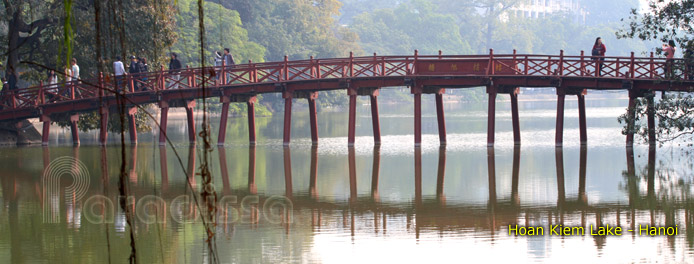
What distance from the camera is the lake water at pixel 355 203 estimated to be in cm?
1355

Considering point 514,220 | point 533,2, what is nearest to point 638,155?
point 514,220

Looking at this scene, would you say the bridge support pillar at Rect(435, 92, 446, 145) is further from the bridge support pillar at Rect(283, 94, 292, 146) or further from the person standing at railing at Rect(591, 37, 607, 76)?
the person standing at railing at Rect(591, 37, 607, 76)

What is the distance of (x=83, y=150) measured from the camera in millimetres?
30734

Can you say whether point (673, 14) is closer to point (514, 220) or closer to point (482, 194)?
point (482, 194)

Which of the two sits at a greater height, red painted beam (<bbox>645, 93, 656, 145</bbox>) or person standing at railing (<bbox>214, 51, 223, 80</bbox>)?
person standing at railing (<bbox>214, 51, 223, 80</bbox>)

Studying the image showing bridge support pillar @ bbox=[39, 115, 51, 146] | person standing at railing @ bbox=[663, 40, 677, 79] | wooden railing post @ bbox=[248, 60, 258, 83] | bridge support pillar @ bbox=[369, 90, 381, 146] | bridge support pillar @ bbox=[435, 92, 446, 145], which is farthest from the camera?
bridge support pillar @ bbox=[369, 90, 381, 146]

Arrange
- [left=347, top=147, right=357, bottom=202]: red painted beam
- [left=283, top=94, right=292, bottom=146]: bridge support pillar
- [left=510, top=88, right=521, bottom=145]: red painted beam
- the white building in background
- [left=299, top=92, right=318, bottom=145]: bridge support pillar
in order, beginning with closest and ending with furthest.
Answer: [left=347, top=147, right=357, bottom=202]: red painted beam, [left=510, top=88, right=521, bottom=145]: red painted beam, [left=283, top=94, right=292, bottom=146]: bridge support pillar, [left=299, top=92, right=318, bottom=145]: bridge support pillar, the white building in background

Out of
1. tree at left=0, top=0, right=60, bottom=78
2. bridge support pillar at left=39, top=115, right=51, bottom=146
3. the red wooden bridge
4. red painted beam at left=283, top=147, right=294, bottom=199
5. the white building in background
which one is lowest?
red painted beam at left=283, top=147, right=294, bottom=199

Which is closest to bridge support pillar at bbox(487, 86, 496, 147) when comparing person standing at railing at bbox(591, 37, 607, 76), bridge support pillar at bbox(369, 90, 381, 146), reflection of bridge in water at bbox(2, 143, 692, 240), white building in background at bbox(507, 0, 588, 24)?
person standing at railing at bbox(591, 37, 607, 76)

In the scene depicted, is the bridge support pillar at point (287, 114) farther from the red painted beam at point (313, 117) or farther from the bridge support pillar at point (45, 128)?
the bridge support pillar at point (45, 128)

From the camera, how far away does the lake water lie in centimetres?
1355

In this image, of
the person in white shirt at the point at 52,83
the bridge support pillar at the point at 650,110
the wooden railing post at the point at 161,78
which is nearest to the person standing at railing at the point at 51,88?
the person in white shirt at the point at 52,83

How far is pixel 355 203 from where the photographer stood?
1864cm

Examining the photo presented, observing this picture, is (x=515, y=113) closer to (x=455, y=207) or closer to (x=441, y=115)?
(x=441, y=115)
